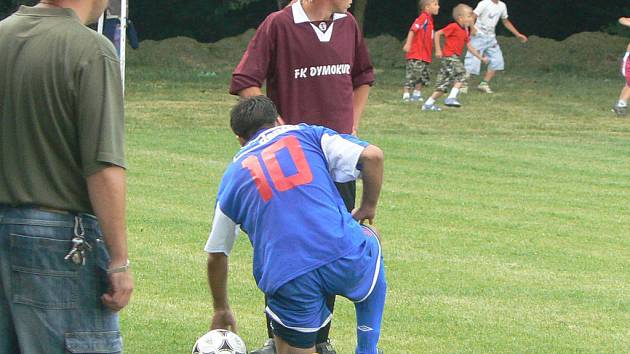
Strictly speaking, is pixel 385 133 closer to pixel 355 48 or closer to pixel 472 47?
pixel 472 47

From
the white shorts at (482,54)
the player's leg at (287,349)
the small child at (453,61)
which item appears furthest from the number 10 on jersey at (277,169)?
the white shorts at (482,54)

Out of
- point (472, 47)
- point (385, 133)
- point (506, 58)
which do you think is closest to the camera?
point (385, 133)

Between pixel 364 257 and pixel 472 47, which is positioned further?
pixel 472 47

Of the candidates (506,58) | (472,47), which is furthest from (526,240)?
(506,58)

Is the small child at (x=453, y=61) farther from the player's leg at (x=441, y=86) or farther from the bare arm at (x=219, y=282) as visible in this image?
the bare arm at (x=219, y=282)

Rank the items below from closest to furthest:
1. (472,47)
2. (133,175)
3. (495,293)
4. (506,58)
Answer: (495,293)
(133,175)
(472,47)
(506,58)

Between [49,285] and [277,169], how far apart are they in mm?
1519

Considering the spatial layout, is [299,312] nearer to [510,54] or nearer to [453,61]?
[453,61]

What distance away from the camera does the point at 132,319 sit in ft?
23.3

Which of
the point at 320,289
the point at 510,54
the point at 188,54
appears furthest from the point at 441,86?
the point at 320,289

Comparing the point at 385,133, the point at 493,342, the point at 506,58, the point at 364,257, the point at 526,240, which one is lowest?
the point at 506,58

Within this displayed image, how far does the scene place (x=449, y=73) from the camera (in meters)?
20.5

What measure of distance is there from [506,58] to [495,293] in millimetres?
22476

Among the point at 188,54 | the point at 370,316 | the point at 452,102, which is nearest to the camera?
the point at 370,316
